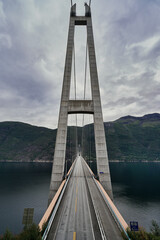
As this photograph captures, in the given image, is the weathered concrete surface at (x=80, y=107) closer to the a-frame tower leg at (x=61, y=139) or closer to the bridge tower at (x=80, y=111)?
the bridge tower at (x=80, y=111)

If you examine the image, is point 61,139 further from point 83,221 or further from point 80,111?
point 83,221

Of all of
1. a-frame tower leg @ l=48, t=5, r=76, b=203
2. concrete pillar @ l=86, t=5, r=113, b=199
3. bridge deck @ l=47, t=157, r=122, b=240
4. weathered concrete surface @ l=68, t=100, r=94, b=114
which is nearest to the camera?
bridge deck @ l=47, t=157, r=122, b=240

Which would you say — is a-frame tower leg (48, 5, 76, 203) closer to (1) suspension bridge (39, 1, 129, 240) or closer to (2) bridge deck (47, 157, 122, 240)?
(1) suspension bridge (39, 1, 129, 240)

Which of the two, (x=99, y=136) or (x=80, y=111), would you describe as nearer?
(x=99, y=136)

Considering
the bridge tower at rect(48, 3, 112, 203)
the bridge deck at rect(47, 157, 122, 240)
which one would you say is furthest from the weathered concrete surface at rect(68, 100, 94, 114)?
the bridge deck at rect(47, 157, 122, 240)

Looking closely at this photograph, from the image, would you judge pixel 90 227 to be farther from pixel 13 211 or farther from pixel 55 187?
pixel 13 211

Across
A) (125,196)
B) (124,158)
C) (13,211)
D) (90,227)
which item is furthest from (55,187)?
(124,158)

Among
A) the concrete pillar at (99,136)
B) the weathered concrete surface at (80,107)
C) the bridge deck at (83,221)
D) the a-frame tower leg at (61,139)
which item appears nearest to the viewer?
the bridge deck at (83,221)

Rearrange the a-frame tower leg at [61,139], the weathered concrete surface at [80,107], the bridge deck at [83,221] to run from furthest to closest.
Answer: the weathered concrete surface at [80,107] < the a-frame tower leg at [61,139] < the bridge deck at [83,221]

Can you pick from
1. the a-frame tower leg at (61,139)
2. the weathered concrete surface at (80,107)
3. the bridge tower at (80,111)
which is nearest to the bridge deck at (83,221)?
the a-frame tower leg at (61,139)

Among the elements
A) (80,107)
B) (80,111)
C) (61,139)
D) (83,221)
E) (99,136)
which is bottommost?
(83,221)

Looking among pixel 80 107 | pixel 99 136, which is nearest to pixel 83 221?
pixel 99 136
